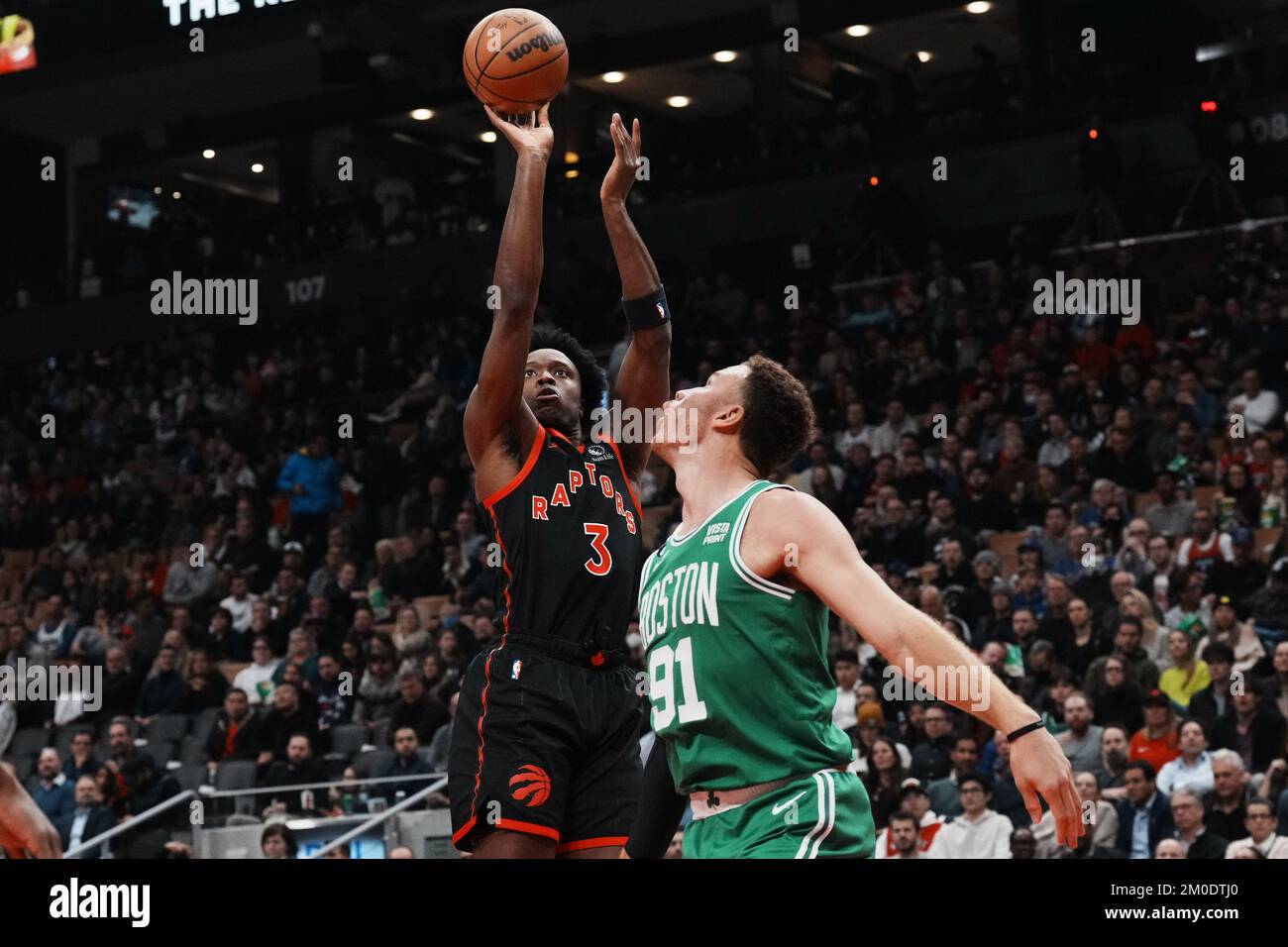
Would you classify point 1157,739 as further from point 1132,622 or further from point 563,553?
point 563,553

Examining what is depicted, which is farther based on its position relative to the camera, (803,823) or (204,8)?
(204,8)

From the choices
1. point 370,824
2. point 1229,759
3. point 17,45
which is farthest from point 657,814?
point 17,45

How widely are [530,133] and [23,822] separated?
2.35 metres

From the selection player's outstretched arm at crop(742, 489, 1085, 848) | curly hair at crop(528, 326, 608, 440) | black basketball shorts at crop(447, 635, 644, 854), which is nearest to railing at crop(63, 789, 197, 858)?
curly hair at crop(528, 326, 608, 440)

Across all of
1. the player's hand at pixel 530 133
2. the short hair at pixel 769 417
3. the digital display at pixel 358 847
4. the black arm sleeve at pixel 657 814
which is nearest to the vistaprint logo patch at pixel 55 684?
the digital display at pixel 358 847

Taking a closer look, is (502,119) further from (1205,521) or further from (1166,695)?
(1205,521)

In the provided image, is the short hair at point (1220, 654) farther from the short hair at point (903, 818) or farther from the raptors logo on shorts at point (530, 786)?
the raptors logo on shorts at point (530, 786)

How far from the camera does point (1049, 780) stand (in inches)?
120

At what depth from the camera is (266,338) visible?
2278 cm

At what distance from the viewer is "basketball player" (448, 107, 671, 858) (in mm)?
4641

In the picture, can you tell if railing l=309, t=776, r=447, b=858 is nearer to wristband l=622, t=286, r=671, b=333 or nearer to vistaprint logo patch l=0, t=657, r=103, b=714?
vistaprint logo patch l=0, t=657, r=103, b=714

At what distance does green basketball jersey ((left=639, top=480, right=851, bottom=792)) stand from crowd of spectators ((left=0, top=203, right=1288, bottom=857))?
4.80m

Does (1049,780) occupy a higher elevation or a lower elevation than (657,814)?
higher

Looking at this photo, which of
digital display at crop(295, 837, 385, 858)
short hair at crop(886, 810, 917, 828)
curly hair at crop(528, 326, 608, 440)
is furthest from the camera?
digital display at crop(295, 837, 385, 858)
